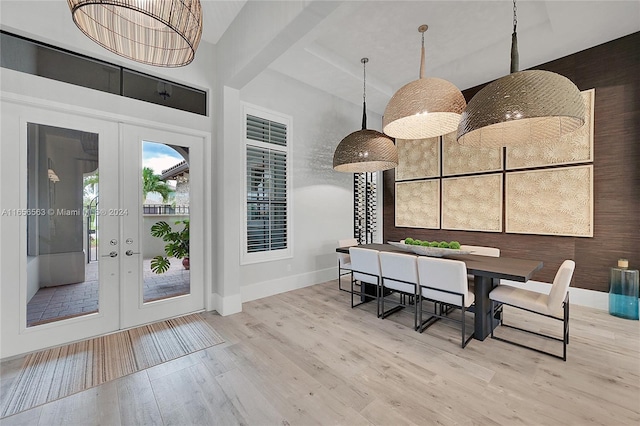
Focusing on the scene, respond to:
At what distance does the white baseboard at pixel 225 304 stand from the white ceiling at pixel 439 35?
3163 mm

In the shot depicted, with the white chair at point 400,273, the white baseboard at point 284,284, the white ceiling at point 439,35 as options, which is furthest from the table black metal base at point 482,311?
the white ceiling at point 439,35

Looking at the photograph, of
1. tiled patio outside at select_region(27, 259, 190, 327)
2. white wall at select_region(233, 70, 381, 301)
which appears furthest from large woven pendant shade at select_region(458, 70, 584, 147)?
tiled patio outside at select_region(27, 259, 190, 327)

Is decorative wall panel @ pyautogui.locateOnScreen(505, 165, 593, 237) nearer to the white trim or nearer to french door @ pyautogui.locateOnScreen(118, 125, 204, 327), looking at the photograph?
the white trim

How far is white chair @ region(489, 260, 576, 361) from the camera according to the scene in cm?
234

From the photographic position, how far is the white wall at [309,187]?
13.8 feet

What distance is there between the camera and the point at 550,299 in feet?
7.90

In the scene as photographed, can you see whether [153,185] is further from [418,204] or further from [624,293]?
[624,293]

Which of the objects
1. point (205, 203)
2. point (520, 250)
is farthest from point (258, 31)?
point (520, 250)

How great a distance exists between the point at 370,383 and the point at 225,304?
6.90 feet

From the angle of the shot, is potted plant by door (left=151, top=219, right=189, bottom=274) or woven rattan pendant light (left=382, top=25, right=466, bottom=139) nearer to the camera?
woven rattan pendant light (left=382, top=25, right=466, bottom=139)

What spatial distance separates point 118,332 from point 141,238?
1052mm

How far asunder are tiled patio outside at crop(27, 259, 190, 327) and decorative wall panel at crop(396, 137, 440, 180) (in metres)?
4.56

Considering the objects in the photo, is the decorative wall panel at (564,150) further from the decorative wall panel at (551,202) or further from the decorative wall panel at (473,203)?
the decorative wall panel at (473,203)

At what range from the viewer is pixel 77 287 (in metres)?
2.82
